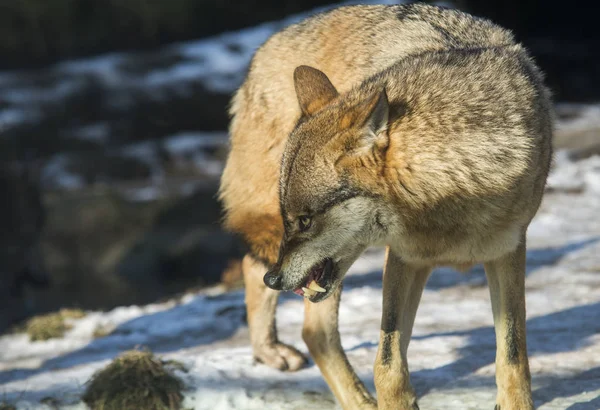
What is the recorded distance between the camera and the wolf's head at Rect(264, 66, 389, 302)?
3406 mm

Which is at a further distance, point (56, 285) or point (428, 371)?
point (56, 285)

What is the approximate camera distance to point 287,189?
3.53 m

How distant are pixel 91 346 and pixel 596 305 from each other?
3.89 m

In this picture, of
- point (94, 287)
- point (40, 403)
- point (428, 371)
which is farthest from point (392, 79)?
point (94, 287)

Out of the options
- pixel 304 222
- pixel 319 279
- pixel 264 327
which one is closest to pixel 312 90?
pixel 304 222

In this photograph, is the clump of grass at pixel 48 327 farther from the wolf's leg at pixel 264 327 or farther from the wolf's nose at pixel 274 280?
the wolf's nose at pixel 274 280

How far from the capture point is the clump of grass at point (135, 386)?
458 cm

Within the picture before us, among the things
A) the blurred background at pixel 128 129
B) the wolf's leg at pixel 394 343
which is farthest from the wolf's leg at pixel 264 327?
the blurred background at pixel 128 129

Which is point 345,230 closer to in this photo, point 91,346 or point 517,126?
point 517,126

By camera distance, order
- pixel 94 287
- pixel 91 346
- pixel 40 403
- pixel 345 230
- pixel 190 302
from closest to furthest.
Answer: pixel 345 230
pixel 40 403
pixel 91 346
pixel 190 302
pixel 94 287

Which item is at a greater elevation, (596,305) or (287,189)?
(287,189)

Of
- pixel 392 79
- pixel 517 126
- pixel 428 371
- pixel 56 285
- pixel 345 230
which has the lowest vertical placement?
pixel 56 285

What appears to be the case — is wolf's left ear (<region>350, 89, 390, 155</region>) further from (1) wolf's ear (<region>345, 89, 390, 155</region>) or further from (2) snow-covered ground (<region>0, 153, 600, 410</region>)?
(2) snow-covered ground (<region>0, 153, 600, 410</region>)

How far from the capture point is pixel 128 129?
15070 millimetres
